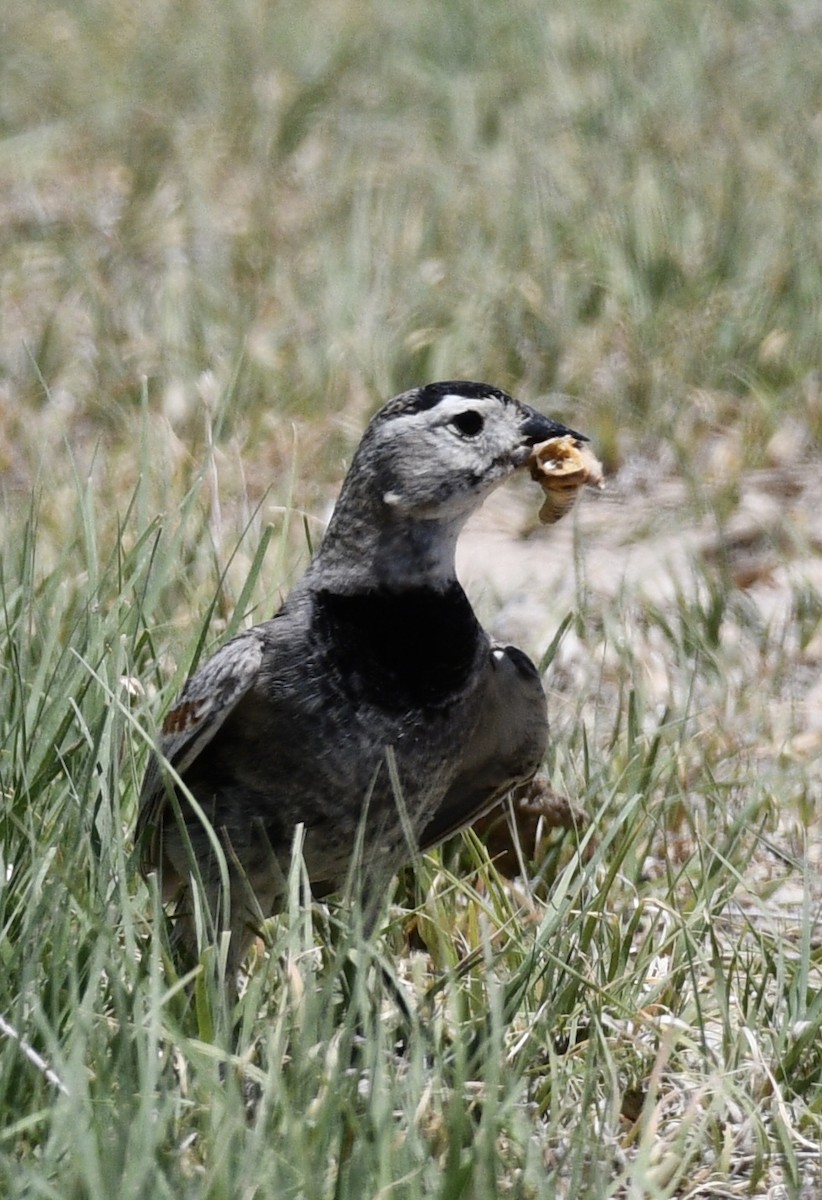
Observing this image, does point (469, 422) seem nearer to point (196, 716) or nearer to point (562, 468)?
point (562, 468)

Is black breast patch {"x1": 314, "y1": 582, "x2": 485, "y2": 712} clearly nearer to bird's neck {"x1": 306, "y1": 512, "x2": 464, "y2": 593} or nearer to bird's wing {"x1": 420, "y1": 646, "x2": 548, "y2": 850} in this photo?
bird's neck {"x1": 306, "y1": 512, "x2": 464, "y2": 593}

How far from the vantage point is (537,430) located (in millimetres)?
3502

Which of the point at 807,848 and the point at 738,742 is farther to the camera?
the point at 738,742

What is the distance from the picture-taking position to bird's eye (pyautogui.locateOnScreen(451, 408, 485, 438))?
135 inches

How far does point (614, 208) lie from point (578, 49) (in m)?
1.91

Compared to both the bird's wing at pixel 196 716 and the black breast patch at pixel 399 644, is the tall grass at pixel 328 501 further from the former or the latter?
the black breast patch at pixel 399 644

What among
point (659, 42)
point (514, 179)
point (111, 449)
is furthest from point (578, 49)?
point (111, 449)

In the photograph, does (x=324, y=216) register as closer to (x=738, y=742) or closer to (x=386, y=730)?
(x=738, y=742)

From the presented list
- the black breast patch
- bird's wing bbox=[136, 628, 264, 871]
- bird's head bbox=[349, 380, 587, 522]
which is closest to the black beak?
bird's head bbox=[349, 380, 587, 522]

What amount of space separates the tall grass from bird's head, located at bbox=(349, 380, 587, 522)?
1.59ft

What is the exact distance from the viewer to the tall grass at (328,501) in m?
2.67

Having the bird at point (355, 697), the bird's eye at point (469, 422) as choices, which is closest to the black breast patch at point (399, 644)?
the bird at point (355, 697)

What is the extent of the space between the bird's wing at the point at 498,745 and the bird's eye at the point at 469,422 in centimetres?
45

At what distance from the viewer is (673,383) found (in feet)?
20.0
